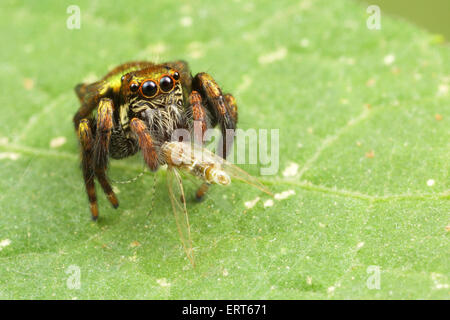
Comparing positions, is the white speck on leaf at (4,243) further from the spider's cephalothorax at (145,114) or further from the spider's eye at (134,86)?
the spider's eye at (134,86)

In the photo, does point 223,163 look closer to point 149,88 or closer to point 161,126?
point 161,126

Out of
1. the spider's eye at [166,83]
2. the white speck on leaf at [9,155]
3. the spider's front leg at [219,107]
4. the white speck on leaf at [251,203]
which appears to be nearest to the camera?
the spider's eye at [166,83]

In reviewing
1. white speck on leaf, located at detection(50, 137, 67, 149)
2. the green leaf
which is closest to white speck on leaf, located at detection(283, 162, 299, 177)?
the green leaf

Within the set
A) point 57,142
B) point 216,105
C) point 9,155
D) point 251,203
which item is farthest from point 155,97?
point 9,155

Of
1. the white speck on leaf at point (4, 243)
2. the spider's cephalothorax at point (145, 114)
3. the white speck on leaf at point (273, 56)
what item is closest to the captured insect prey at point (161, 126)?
the spider's cephalothorax at point (145, 114)
